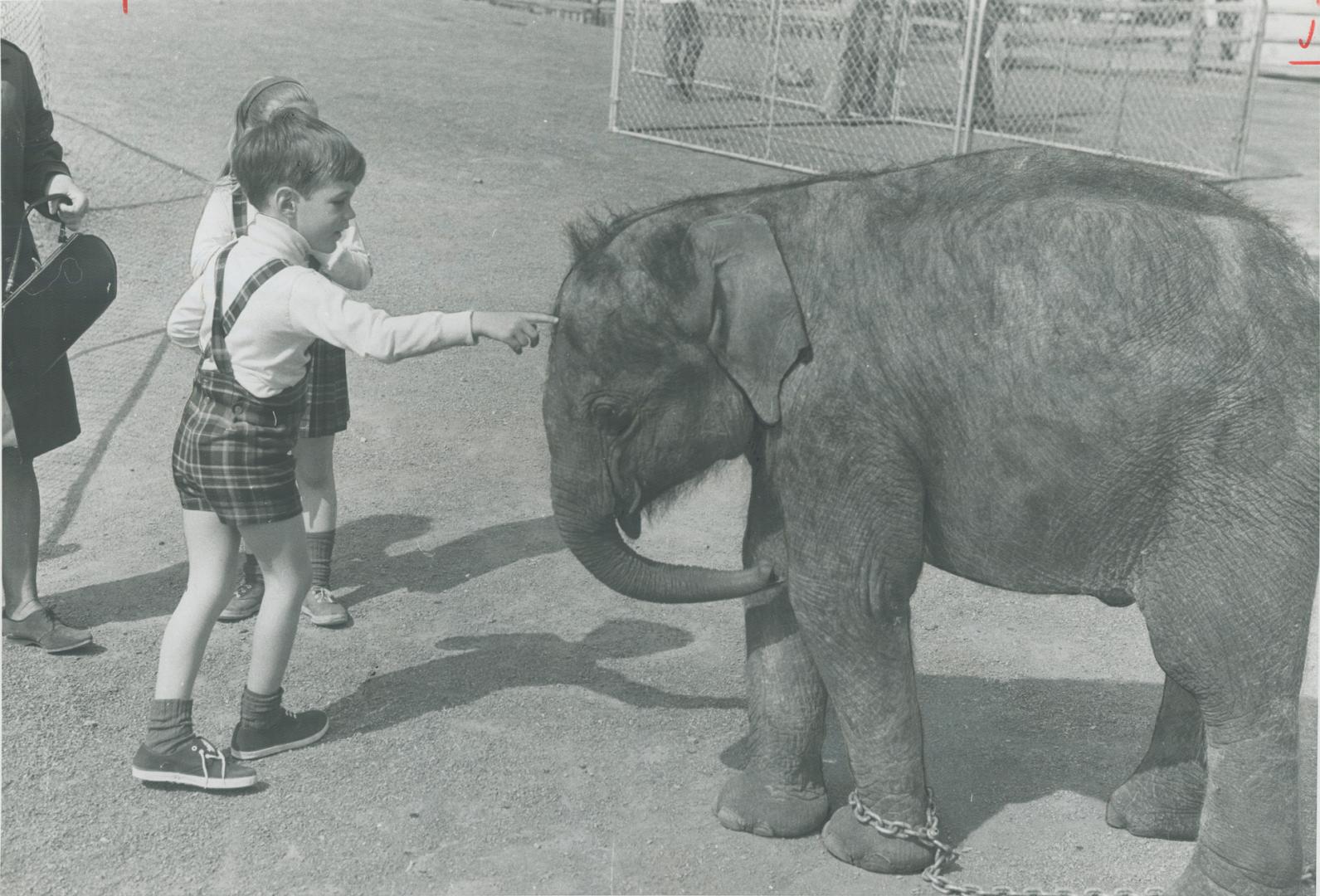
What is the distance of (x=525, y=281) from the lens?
10.7 metres

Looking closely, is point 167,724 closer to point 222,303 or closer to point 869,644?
point 222,303

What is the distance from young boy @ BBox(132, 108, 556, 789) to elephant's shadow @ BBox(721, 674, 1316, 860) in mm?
1560

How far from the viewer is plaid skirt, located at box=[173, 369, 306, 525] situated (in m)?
4.52

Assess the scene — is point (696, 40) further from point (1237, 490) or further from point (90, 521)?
point (1237, 490)

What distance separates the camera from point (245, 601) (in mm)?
5922

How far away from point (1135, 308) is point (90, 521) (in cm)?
476

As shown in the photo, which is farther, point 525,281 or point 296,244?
point 525,281

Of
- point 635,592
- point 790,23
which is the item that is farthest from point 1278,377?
point 790,23

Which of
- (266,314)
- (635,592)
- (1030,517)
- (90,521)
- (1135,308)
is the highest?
(1135,308)

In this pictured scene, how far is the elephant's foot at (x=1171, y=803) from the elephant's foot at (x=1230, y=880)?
511mm

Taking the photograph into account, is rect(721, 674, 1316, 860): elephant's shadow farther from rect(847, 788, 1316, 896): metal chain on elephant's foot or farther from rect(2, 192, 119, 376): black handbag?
rect(2, 192, 119, 376): black handbag

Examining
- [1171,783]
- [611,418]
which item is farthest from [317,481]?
[1171,783]

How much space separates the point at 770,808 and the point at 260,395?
6.47 ft

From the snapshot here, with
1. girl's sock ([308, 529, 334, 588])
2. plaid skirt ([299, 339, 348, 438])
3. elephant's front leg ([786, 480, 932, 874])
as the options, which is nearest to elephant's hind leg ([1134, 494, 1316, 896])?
elephant's front leg ([786, 480, 932, 874])
